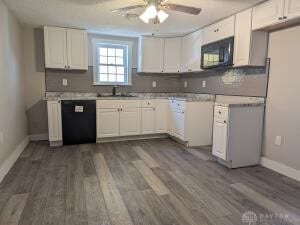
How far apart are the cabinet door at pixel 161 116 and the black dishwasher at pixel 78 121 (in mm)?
1289

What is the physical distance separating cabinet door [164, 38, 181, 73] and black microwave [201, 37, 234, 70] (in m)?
0.94

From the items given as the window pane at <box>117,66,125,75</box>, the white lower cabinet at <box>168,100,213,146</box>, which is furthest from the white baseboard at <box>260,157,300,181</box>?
the window pane at <box>117,66,125,75</box>

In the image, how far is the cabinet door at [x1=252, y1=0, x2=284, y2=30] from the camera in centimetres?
244

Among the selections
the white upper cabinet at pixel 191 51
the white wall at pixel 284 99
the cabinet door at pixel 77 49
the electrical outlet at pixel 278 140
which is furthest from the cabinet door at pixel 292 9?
the cabinet door at pixel 77 49

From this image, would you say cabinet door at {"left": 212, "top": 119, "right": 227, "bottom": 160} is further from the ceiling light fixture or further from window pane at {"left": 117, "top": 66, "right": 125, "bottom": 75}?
window pane at {"left": 117, "top": 66, "right": 125, "bottom": 75}

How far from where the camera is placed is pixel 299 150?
2.58 metres

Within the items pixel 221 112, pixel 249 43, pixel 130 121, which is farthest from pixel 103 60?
pixel 249 43

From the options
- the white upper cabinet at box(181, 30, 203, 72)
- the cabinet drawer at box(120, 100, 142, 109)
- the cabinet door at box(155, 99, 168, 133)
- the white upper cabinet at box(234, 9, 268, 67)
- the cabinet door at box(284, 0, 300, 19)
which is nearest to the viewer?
the cabinet door at box(284, 0, 300, 19)

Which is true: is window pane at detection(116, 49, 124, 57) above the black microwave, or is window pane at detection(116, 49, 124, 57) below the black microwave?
above

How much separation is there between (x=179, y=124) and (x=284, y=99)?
1796mm

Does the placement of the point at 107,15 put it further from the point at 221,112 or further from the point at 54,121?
the point at 221,112

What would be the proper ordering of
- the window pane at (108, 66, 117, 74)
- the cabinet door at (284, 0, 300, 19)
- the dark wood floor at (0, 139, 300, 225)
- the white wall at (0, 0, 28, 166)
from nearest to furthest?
the dark wood floor at (0, 139, 300, 225)
the cabinet door at (284, 0, 300, 19)
the white wall at (0, 0, 28, 166)
the window pane at (108, 66, 117, 74)

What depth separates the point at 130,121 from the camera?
423cm

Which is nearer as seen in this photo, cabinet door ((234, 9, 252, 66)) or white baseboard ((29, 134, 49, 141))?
cabinet door ((234, 9, 252, 66))
